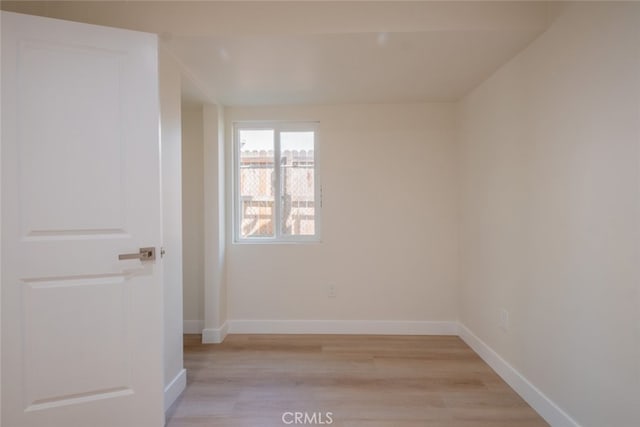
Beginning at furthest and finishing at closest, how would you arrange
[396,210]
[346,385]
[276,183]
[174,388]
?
[276,183], [396,210], [346,385], [174,388]

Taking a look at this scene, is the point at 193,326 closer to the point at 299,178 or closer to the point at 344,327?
the point at 344,327

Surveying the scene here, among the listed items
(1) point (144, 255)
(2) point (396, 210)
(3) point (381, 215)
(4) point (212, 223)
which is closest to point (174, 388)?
(1) point (144, 255)

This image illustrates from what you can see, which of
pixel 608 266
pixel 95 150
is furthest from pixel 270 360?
pixel 608 266

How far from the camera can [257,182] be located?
3055mm

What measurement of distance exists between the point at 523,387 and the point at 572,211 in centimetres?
116

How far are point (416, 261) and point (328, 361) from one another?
1220 millimetres

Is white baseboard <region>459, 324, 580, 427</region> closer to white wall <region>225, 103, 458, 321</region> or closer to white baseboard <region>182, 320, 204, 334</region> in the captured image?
white wall <region>225, 103, 458, 321</region>

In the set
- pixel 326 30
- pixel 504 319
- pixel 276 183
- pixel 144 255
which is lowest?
pixel 504 319

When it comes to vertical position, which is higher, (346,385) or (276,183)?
(276,183)

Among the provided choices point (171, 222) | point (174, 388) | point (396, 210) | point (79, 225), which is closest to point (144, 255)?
point (79, 225)

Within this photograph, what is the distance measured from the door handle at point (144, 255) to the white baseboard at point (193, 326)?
1.69 metres

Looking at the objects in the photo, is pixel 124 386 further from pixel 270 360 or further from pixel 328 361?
pixel 328 361

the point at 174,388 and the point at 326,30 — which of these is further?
the point at 174,388

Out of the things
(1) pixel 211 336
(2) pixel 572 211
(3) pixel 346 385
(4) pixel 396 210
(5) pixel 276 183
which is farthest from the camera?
(5) pixel 276 183
